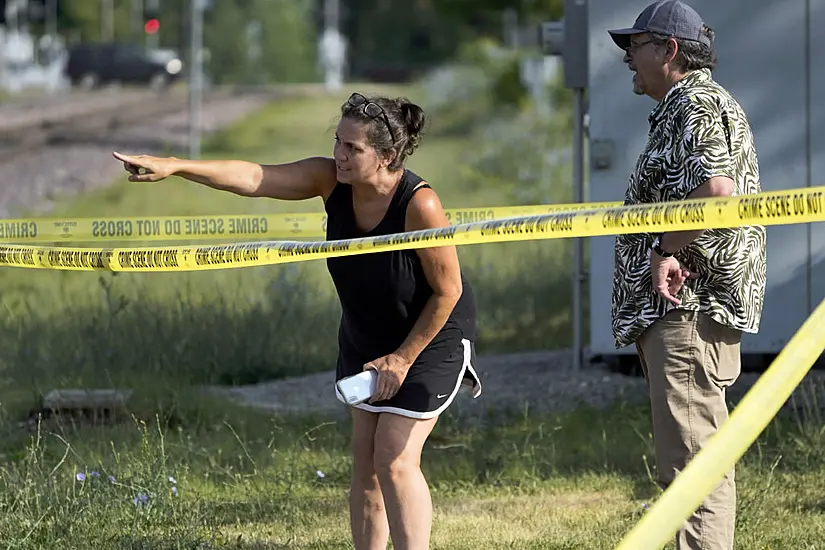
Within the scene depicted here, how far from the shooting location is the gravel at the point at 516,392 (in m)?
7.33

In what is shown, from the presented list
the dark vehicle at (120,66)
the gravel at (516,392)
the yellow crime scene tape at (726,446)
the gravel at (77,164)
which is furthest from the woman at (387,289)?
the dark vehicle at (120,66)

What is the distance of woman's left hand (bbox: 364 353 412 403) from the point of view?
4094mm

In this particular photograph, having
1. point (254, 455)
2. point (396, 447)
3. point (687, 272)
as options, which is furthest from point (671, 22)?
point (254, 455)

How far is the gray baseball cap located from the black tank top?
2.67 ft

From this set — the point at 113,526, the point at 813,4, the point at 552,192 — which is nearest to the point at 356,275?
the point at 113,526

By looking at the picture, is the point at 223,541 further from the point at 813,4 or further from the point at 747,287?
the point at 813,4

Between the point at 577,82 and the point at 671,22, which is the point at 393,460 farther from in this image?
the point at 577,82

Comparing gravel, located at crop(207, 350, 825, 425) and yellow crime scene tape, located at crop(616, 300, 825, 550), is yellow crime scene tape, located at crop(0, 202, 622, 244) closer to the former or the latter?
gravel, located at crop(207, 350, 825, 425)

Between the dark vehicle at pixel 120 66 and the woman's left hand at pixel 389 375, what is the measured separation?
4895 centimetres

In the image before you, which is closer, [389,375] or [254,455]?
[389,375]

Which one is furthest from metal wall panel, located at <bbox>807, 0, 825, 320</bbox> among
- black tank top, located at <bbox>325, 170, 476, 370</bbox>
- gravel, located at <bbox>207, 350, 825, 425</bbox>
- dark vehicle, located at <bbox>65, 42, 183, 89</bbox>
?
dark vehicle, located at <bbox>65, 42, 183, 89</bbox>

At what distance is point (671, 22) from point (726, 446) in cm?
156

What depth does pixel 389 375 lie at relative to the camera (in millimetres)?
4098

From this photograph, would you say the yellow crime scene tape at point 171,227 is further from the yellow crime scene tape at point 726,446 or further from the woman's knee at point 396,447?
the yellow crime scene tape at point 726,446
